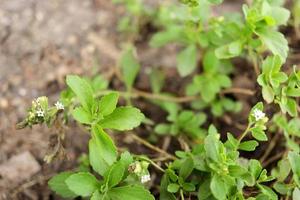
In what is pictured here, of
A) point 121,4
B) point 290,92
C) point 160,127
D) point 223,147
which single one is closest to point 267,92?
point 290,92

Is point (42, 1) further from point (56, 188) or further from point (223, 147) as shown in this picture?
point (223, 147)

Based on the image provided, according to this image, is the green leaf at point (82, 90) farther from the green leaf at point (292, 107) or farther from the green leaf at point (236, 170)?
the green leaf at point (292, 107)

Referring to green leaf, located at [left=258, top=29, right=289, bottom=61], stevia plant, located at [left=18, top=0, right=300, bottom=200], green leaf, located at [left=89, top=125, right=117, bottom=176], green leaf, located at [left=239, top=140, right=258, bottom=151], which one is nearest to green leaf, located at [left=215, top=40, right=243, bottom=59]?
stevia plant, located at [left=18, top=0, right=300, bottom=200]

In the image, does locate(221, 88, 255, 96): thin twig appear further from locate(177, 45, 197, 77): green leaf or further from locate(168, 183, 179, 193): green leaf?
locate(168, 183, 179, 193): green leaf

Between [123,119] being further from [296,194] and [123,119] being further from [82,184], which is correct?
[296,194]

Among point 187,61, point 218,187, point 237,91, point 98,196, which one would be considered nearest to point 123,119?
point 98,196

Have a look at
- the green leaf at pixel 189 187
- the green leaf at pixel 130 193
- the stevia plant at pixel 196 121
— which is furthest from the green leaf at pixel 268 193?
the green leaf at pixel 130 193
